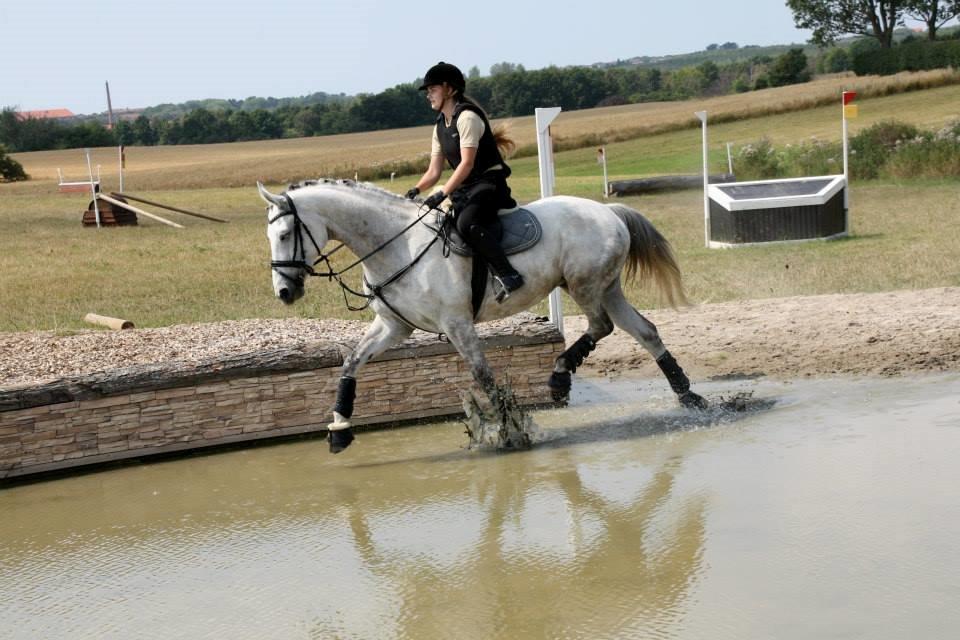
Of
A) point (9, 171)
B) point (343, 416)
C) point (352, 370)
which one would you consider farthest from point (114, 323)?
point (9, 171)

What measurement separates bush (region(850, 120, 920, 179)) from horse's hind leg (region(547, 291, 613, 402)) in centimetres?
2287

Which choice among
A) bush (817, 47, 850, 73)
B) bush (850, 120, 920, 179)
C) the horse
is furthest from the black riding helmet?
bush (817, 47, 850, 73)

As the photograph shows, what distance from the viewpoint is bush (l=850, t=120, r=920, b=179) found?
29438 millimetres

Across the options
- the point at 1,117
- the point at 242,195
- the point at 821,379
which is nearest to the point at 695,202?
the point at 242,195

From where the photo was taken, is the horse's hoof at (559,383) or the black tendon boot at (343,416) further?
the horse's hoof at (559,383)

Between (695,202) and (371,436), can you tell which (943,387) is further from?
(695,202)

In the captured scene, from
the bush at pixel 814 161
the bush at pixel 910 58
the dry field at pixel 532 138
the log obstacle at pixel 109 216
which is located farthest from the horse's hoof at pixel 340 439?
the bush at pixel 910 58

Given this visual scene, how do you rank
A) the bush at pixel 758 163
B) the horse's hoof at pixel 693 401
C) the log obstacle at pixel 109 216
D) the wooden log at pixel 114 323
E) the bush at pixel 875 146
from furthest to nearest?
the bush at pixel 758 163
the bush at pixel 875 146
the log obstacle at pixel 109 216
the wooden log at pixel 114 323
the horse's hoof at pixel 693 401

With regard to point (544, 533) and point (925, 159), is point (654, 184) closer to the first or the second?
point (925, 159)

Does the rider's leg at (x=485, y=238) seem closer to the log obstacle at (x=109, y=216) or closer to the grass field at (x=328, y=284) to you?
the grass field at (x=328, y=284)

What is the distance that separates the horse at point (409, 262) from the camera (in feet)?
24.1

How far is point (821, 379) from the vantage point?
8.88 meters

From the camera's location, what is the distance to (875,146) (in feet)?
98.1

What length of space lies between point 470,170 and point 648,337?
177 cm
